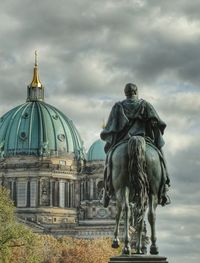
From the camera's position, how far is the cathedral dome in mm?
137000

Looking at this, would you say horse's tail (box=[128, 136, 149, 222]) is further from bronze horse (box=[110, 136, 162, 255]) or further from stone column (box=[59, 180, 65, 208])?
stone column (box=[59, 180, 65, 208])

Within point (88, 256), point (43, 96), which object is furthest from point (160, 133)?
point (43, 96)

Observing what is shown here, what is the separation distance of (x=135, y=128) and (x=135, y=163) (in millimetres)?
1107

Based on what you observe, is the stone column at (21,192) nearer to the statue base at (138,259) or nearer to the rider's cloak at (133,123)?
the rider's cloak at (133,123)

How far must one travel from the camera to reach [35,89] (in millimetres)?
151500

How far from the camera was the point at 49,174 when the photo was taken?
133375mm

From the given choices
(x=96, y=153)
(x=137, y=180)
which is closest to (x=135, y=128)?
(x=137, y=180)

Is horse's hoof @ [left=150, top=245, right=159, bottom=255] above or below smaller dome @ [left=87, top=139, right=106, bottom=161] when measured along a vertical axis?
below

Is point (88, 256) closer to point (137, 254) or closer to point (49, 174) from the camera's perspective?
point (49, 174)

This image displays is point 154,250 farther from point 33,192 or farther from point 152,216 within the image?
point 33,192

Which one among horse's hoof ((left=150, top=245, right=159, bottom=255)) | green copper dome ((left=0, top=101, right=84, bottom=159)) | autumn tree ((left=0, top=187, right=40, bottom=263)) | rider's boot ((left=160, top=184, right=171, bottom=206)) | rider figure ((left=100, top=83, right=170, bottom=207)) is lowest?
horse's hoof ((left=150, top=245, right=159, bottom=255))

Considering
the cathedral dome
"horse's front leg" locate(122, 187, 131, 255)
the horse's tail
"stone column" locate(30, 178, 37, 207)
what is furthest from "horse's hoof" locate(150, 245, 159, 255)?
the cathedral dome

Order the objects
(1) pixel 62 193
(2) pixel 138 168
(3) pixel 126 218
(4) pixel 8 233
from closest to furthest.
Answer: (2) pixel 138 168 < (3) pixel 126 218 < (4) pixel 8 233 < (1) pixel 62 193

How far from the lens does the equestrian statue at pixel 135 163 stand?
16.4 metres
